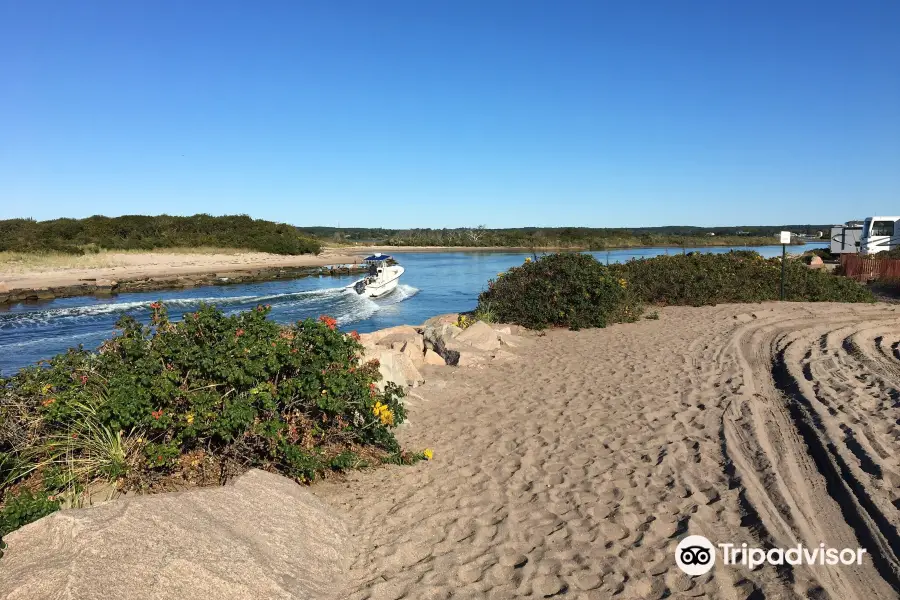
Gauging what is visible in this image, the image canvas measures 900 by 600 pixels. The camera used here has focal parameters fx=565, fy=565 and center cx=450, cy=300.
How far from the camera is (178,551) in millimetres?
3402

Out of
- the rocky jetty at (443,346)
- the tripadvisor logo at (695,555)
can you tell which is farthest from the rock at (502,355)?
the tripadvisor logo at (695,555)

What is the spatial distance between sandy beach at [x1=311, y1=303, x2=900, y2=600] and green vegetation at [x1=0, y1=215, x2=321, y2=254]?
156 ft

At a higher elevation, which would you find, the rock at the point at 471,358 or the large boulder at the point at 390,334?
the large boulder at the point at 390,334

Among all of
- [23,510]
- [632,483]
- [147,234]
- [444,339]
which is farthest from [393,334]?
[147,234]

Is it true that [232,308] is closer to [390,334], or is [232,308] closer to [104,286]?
[104,286]

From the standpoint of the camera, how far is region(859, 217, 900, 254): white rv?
31659 mm

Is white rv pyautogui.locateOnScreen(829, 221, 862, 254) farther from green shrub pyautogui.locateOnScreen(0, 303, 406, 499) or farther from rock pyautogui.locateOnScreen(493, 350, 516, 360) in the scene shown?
green shrub pyautogui.locateOnScreen(0, 303, 406, 499)

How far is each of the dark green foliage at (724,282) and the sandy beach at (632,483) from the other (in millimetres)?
7651

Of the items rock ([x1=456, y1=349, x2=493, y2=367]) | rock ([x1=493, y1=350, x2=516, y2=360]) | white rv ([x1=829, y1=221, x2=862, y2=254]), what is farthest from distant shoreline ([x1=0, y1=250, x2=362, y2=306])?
white rv ([x1=829, y1=221, x2=862, y2=254])

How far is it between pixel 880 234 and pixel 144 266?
4907 centimetres

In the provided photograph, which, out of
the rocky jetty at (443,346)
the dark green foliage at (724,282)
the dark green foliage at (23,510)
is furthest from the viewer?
the dark green foliage at (724,282)

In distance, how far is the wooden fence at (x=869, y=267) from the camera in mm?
21877

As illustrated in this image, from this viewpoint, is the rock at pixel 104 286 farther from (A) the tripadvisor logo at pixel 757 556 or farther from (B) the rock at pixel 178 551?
(A) the tripadvisor logo at pixel 757 556

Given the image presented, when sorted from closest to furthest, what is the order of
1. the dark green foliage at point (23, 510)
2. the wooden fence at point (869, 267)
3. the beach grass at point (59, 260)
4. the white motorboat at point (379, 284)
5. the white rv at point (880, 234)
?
the dark green foliage at point (23, 510)
the wooden fence at point (869, 267)
the white motorboat at point (379, 284)
the white rv at point (880, 234)
the beach grass at point (59, 260)
